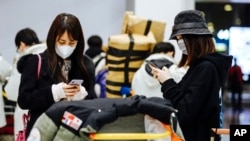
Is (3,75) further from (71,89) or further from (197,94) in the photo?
(197,94)

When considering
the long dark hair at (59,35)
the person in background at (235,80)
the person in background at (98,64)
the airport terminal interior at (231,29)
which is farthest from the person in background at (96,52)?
the airport terminal interior at (231,29)

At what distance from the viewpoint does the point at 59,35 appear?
2686mm

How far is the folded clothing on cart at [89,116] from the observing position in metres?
1.82

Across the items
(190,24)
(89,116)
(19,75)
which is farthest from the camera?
(19,75)

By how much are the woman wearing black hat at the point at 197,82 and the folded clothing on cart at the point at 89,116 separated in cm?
63

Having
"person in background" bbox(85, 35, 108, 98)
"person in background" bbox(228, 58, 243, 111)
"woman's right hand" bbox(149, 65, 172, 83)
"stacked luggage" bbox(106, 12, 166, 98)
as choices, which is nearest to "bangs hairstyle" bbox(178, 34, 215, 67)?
"woman's right hand" bbox(149, 65, 172, 83)

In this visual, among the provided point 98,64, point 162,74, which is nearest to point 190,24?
point 162,74

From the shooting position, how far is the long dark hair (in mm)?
2654

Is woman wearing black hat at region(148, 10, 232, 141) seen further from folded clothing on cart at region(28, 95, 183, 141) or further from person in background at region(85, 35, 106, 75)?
person in background at region(85, 35, 106, 75)

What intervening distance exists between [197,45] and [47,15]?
486cm

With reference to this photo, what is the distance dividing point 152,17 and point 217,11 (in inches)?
308

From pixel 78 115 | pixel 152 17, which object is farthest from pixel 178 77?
pixel 152 17

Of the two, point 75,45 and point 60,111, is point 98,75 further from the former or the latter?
point 60,111

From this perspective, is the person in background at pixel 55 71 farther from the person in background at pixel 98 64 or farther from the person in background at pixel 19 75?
the person in background at pixel 98 64
